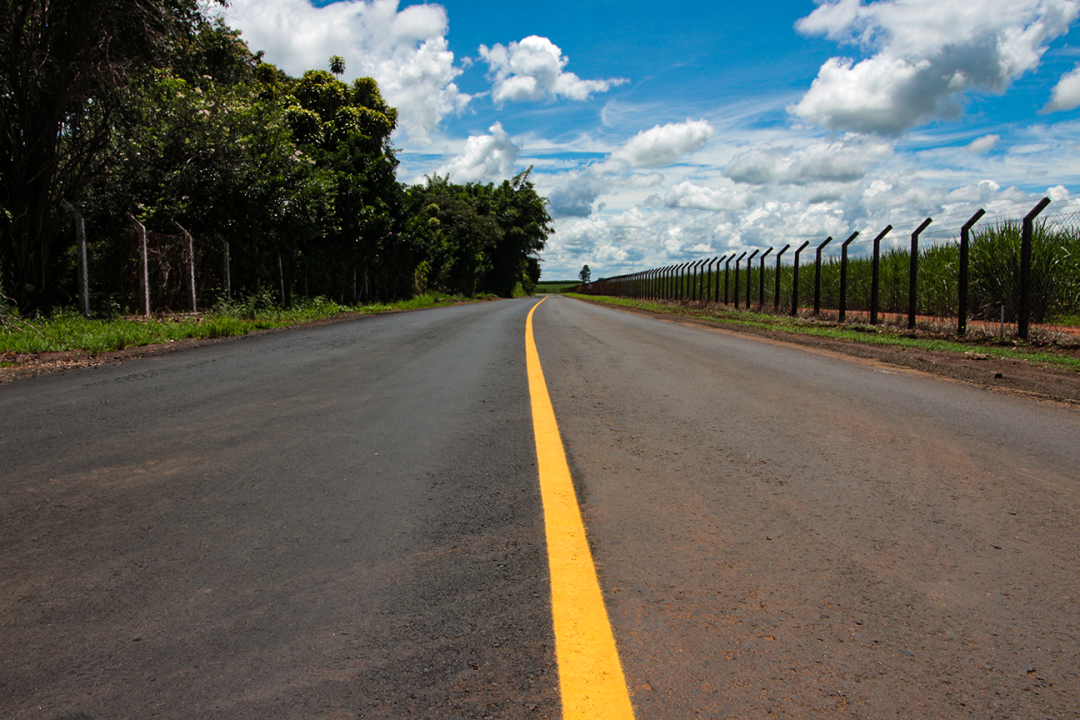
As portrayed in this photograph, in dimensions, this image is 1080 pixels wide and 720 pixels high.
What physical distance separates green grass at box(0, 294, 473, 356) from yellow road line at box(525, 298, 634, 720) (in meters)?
8.92

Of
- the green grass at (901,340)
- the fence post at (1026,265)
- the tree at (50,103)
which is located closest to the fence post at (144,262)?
the tree at (50,103)

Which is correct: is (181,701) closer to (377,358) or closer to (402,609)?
(402,609)

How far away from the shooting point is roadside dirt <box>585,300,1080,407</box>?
23.5 feet

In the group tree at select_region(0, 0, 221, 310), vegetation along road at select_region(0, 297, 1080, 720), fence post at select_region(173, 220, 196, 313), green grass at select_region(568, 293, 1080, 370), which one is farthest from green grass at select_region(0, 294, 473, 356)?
green grass at select_region(568, 293, 1080, 370)

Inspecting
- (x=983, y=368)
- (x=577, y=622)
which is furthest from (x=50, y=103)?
(x=983, y=368)

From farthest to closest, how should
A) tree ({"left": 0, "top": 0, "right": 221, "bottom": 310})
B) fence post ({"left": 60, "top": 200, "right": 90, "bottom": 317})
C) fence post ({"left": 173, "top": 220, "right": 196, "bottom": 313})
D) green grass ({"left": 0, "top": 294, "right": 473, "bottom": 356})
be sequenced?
fence post ({"left": 173, "top": 220, "right": 196, "bottom": 313}), fence post ({"left": 60, "top": 200, "right": 90, "bottom": 317}), tree ({"left": 0, "top": 0, "right": 221, "bottom": 310}), green grass ({"left": 0, "top": 294, "right": 473, "bottom": 356})

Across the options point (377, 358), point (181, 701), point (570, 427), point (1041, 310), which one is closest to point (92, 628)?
point (181, 701)

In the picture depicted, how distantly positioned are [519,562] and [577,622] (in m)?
0.48

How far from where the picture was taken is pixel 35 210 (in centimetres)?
1287

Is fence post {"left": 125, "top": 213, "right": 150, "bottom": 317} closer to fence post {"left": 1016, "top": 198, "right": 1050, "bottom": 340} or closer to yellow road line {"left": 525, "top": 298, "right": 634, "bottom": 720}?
yellow road line {"left": 525, "top": 298, "right": 634, "bottom": 720}

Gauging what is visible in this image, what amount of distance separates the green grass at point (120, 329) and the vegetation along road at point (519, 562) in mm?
4924

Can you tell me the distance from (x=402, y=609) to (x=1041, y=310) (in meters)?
17.3

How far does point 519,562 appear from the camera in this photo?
2514 millimetres

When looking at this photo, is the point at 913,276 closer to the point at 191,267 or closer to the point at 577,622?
the point at 577,622
